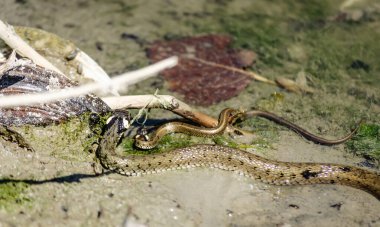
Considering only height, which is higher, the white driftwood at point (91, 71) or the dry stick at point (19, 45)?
the dry stick at point (19, 45)

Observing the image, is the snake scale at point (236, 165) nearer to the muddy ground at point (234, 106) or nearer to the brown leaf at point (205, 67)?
the muddy ground at point (234, 106)

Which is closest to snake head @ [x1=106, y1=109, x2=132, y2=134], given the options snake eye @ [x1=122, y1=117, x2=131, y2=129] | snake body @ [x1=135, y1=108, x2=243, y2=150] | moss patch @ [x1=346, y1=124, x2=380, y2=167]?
snake eye @ [x1=122, y1=117, x2=131, y2=129]

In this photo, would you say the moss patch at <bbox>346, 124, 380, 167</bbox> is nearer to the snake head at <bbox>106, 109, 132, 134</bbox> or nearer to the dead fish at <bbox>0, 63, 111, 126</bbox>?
the snake head at <bbox>106, 109, 132, 134</bbox>

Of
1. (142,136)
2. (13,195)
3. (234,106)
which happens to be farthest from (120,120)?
(234,106)

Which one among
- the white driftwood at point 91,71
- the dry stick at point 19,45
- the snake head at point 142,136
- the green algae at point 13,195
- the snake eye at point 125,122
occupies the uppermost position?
the dry stick at point 19,45

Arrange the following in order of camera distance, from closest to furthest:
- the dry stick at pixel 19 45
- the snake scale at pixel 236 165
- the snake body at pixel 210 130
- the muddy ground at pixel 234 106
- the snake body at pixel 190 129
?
1. the muddy ground at pixel 234 106
2. the dry stick at pixel 19 45
3. the snake scale at pixel 236 165
4. the snake body at pixel 210 130
5. the snake body at pixel 190 129

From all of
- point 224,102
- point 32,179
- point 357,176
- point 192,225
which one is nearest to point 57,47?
point 32,179

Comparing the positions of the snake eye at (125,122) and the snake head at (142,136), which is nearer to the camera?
the snake eye at (125,122)

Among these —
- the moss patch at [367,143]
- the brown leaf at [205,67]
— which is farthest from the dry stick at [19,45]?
the moss patch at [367,143]

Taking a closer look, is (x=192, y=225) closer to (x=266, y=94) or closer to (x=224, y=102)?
(x=224, y=102)
